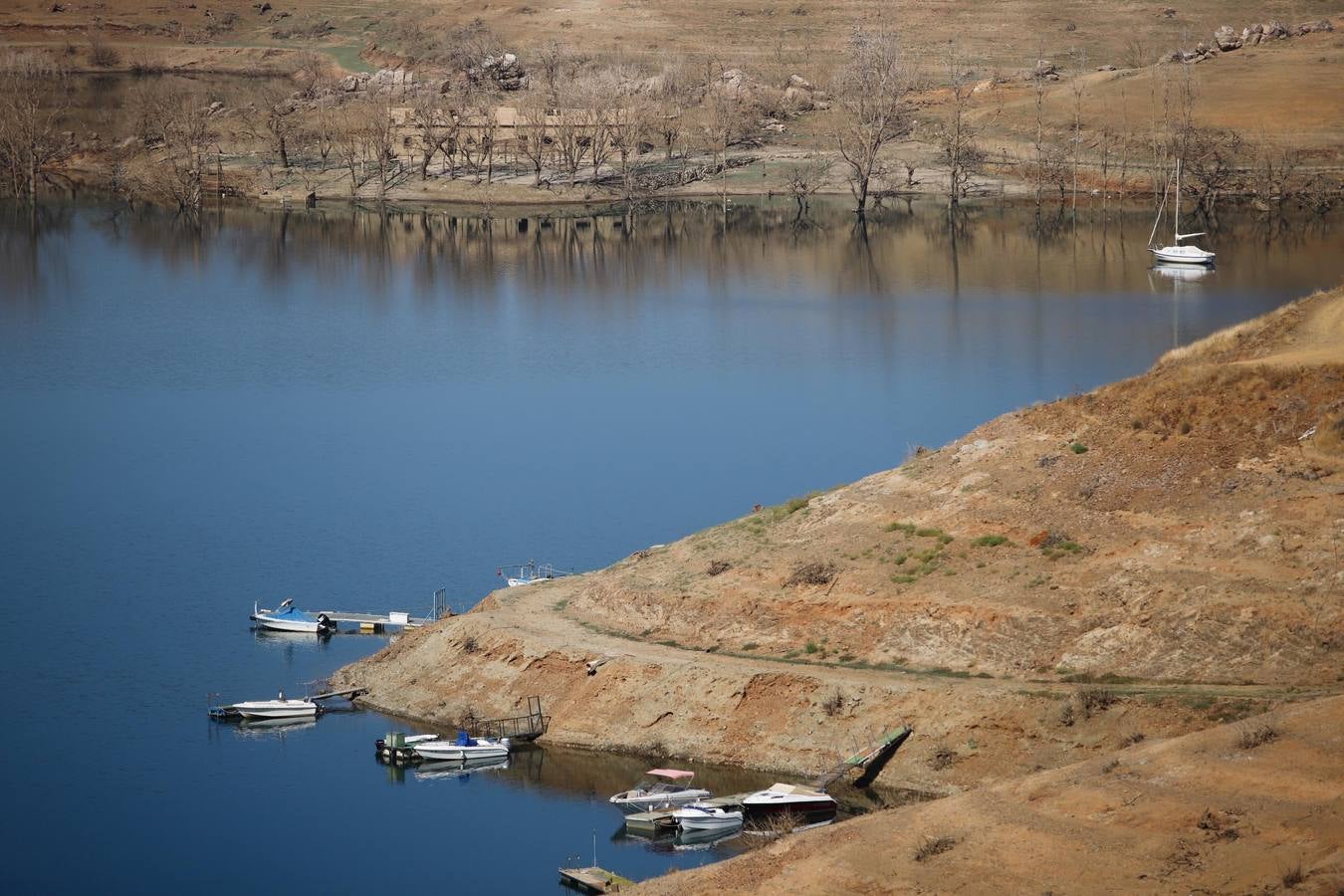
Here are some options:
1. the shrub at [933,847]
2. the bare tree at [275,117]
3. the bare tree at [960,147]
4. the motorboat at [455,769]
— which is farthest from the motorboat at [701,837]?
the bare tree at [275,117]

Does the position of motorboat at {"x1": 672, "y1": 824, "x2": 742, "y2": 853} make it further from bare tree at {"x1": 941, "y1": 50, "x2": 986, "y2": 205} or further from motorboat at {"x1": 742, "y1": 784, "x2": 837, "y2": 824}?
bare tree at {"x1": 941, "y1": 50, "x2": 986, "y2": 205}

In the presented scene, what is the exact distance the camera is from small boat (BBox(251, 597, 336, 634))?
49031mm

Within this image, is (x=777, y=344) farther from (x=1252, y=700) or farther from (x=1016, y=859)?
(x=1016, y=859)

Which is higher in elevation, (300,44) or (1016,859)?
(300,44)

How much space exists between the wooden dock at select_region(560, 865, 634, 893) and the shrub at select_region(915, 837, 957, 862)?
623 centimetres

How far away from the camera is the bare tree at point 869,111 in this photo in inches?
5157

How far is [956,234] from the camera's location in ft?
387

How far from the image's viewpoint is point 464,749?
1553 inches

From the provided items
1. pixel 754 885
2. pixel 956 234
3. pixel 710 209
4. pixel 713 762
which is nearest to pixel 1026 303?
pixel 956 234

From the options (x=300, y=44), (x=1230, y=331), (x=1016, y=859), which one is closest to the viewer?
(x=1016, y=859)

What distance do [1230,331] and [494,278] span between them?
193ft

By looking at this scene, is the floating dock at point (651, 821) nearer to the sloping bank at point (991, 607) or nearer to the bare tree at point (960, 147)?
the sloping bank at point (991, 607)

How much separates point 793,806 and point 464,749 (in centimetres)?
805

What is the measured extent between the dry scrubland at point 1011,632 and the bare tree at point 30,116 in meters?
103
